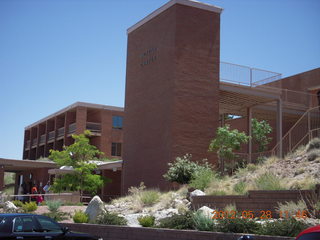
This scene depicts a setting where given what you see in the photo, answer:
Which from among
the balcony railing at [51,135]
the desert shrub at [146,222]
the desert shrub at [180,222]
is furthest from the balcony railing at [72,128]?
the desert shrub at [180,222]

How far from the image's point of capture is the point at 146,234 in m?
12.2

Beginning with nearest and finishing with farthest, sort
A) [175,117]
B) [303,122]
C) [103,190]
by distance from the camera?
[175,117] → [303,122] → [103,190]

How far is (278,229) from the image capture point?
9648mm

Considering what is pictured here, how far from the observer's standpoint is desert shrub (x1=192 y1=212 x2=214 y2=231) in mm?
11324

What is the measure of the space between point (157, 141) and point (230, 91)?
5.01 metres

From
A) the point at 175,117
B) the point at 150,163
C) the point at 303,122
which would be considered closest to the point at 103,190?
the point at 150,163

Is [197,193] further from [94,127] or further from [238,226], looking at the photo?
[94,127]

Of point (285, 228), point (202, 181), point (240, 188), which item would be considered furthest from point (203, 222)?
point (202, 181)

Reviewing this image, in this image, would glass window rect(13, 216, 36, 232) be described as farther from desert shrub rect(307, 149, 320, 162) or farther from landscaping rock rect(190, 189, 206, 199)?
desert shrub rect(307, 149, 320, 162)

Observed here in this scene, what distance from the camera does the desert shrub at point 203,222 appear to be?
11324 mm

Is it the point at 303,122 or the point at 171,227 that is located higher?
the point at 303,122

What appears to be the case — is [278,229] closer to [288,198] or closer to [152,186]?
[288,198]

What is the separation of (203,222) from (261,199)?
2682 millimetres

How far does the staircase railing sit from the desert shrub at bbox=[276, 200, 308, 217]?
37.6 ft
